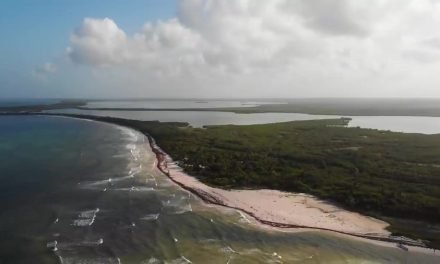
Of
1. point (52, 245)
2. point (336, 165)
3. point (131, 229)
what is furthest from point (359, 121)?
point (52, 245)

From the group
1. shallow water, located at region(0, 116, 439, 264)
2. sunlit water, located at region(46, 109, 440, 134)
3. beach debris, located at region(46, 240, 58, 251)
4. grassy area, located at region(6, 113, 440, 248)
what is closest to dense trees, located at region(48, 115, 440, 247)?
grassy area, located at region(6, 113, 440, 248)

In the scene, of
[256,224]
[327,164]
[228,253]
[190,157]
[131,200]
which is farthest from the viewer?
[190,157]

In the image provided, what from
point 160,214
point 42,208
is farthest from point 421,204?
point 42,208

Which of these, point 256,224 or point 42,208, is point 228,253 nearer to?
point 256,224

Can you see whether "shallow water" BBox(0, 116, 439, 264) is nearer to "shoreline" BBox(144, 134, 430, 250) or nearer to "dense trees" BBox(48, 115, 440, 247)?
"shoreline" BBox(144, 134, 430, 250)

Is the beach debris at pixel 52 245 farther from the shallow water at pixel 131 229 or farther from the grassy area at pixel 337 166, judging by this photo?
the grassy area at pixel 337 166

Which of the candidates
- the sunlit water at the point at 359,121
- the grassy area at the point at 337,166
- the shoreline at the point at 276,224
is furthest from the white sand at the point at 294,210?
the sunlit water at the point at 359,121

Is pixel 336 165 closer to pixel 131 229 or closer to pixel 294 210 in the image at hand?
pixel 294 210
